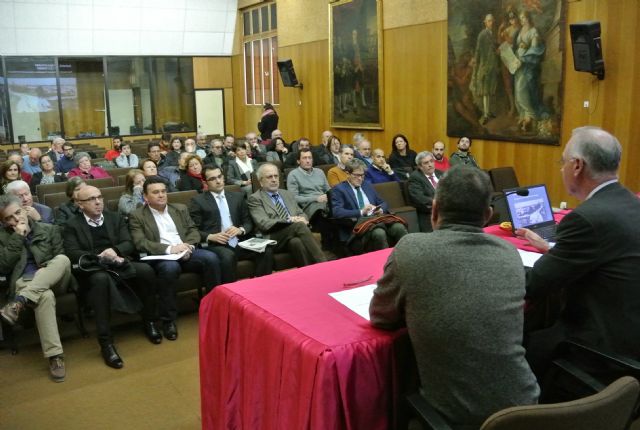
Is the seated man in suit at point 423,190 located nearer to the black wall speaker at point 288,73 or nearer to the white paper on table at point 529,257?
the white paper on table at point 529,257

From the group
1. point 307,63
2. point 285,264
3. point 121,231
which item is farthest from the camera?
point 307,63

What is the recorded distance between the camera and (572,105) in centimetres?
775

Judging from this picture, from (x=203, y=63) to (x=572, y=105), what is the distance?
11584 millimetres

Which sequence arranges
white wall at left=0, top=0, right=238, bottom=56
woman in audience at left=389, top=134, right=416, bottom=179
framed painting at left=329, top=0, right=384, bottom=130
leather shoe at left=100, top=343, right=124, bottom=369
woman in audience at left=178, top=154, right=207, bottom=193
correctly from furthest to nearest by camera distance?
white wall at left=0, top=0, right=238, bottom=56, framed painting at left=329, top=0, right=384, bottom=130, woman in audience at left=389, top=134, right=416, bottom=179, woman in audience at left=178, top=154, right=207, bottom=193, leather shoe at left=100, top=343, right=124, bottom=369

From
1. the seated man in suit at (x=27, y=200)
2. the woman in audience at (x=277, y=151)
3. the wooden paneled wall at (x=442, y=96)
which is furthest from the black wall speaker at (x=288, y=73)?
the seated man in suit at (x=27, y=200)

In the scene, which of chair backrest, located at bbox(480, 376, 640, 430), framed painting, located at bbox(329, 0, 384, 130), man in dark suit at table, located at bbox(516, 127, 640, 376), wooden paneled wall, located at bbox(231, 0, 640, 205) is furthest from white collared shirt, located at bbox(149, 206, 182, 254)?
framed painting, located at bbox(329, 0, 384, 130)

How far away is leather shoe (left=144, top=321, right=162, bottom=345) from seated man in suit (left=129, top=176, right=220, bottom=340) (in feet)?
0.26

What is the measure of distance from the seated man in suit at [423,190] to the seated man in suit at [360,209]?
1.81ft

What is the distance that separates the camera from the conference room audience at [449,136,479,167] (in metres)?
8.45

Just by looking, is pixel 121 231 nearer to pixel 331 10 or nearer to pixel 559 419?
pixel 559 419

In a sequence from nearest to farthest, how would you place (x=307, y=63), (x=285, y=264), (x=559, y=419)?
(x=559, y=419)
(x=285, y=264)
(x=307, y=63)

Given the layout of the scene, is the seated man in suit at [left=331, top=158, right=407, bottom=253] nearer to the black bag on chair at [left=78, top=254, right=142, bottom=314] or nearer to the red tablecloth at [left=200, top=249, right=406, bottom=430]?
the black bag on chair at [left=78, top=254, right=142, bottom=314]

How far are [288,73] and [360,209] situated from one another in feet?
29.3

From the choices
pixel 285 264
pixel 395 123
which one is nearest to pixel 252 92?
pixel 395 123
